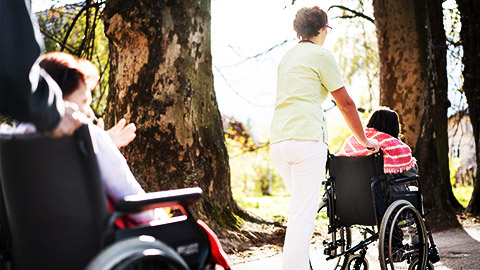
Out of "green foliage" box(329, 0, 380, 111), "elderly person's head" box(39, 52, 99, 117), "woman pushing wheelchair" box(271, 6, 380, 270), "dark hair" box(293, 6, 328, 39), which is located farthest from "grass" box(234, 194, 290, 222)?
"elderly person's head" box(39, 52, 99, 117)

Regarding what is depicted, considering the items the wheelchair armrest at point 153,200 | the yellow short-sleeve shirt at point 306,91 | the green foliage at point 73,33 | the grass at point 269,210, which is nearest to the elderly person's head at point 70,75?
the wheelchair armrest at point 153,200

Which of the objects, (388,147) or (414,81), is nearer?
(388,147)

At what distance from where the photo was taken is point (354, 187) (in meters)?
4.19

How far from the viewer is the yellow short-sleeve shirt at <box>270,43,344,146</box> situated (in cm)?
354

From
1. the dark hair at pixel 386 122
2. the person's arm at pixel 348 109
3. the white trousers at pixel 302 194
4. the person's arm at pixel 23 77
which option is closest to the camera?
the person's arm at pixel 23 77

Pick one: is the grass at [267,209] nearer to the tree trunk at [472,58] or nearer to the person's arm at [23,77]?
the tree trunk at [472,58]

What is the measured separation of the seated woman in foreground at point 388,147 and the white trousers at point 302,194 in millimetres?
824

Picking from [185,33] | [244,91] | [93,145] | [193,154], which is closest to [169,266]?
[93,145]

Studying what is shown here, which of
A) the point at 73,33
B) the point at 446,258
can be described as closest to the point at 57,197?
the point at 446,258

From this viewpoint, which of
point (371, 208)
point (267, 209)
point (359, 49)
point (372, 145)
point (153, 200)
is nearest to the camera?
point (153, 200)

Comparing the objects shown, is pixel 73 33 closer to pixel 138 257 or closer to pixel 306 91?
pixel 306 91

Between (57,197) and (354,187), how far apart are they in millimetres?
2672

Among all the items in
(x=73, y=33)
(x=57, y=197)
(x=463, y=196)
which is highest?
(x=73, y=33)

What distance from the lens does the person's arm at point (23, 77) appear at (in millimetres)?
1772
